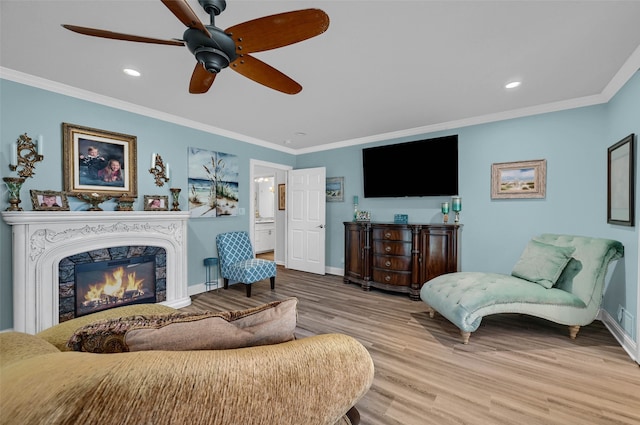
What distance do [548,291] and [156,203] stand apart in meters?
4.43

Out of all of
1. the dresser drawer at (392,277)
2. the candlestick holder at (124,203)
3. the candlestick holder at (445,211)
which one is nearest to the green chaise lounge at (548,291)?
the dresser drawer at (392,277)

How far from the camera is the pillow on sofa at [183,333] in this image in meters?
0.80

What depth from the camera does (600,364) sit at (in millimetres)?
2068

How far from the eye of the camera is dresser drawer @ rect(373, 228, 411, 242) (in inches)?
147

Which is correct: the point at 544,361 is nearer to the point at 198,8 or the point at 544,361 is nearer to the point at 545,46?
the point at 545,46

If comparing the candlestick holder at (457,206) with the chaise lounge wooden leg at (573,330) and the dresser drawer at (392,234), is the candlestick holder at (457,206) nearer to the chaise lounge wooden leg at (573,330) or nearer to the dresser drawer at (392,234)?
the dresser drawer at (392,234)

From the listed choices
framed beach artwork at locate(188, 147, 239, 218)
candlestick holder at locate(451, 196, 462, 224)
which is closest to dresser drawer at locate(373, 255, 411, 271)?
candlestick holder at locate(451, 196, 462, 224)

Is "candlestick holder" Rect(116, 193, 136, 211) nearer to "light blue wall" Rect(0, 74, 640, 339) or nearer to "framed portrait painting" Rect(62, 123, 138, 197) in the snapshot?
"framed portrait painting" Rect(62, 123, 138, 197)

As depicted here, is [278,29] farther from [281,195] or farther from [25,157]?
[281,195]

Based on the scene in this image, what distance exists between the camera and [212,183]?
4035 millimetres

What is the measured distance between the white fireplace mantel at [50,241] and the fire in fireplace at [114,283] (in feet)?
0.64

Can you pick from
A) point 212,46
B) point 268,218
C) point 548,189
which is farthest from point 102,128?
point 548,189

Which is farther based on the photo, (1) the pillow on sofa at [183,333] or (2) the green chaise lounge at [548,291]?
(2) the green chaise lounge at [548,291]

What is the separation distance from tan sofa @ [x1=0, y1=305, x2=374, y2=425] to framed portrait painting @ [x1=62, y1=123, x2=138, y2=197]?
2.63 m
